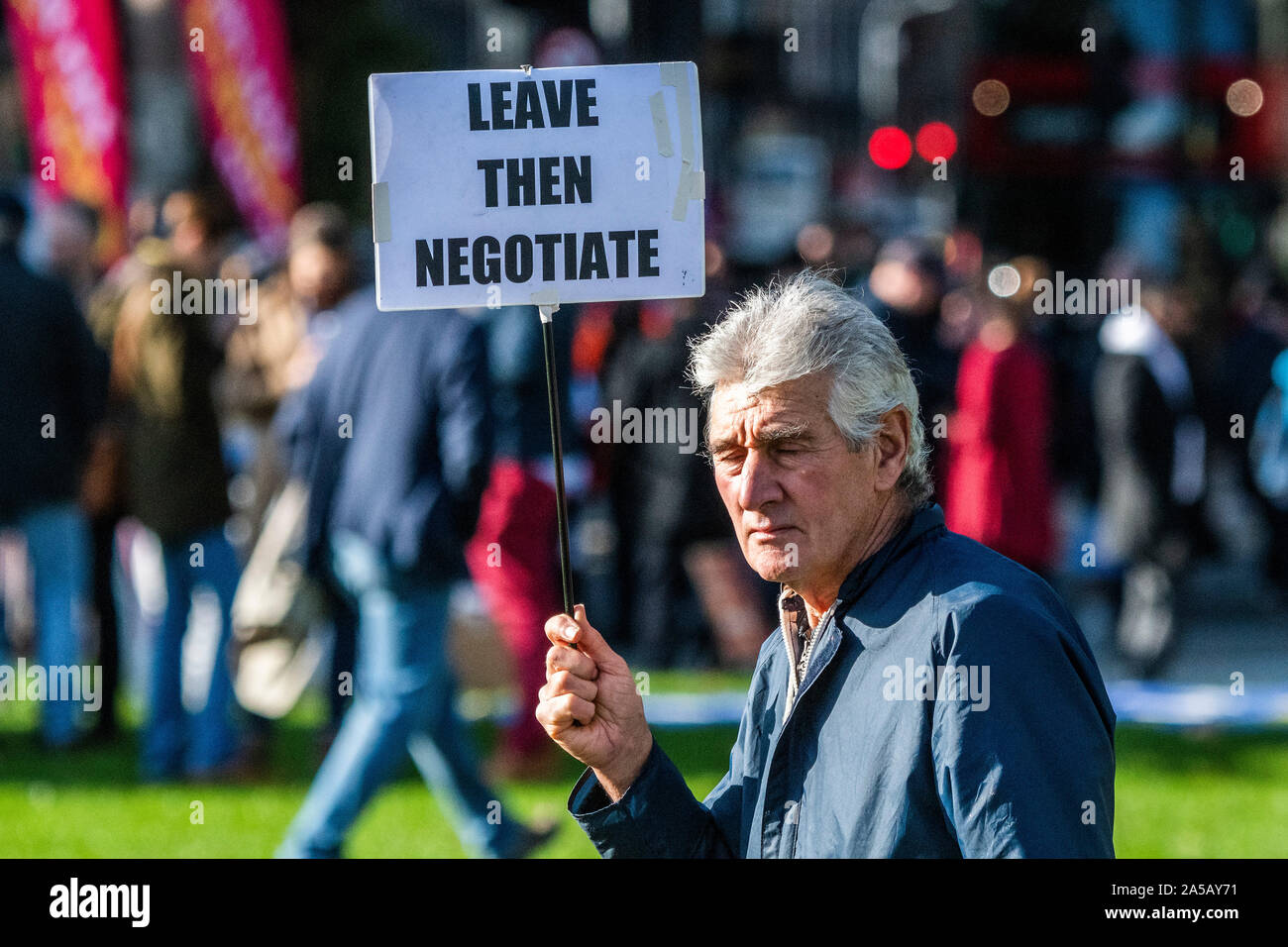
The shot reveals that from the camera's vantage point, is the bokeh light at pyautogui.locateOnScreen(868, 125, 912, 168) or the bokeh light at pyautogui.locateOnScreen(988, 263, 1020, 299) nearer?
the bokeh light at pyautogui.locateOnScreen(988, 263, 1020, 299)

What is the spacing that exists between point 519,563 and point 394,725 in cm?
178

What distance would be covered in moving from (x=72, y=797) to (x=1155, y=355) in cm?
538

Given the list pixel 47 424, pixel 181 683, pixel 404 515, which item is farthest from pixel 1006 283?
pixel 47 424

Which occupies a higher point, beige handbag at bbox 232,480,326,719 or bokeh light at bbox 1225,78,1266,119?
bokeh light at bbox 1225,78,1266,119

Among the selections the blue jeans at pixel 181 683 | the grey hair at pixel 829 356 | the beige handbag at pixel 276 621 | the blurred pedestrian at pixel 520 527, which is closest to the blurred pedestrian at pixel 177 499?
the blue jeans at pixel 181 683

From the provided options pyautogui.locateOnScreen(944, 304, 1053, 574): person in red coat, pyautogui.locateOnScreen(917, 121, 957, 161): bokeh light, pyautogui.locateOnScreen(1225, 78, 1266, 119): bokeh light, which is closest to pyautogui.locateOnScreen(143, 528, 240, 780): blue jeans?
pyautogui.locateOnScreen(944, 304, 1053, 574): person in red coat

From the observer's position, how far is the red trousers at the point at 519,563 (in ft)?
22.5

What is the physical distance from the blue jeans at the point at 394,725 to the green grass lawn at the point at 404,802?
0.19 metres

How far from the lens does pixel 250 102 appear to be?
1195cm

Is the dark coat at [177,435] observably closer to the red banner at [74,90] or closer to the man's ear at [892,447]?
the red banner at [74,90]

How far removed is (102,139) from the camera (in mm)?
10492

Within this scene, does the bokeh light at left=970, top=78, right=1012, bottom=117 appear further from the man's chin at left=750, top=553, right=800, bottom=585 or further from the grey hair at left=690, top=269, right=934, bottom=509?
the man's chin at left=750, top=553, right=800, bottom=585

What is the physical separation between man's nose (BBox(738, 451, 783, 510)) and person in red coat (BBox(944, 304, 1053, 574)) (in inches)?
208

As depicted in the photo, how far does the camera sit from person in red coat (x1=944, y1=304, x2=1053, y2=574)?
25.5 ft
